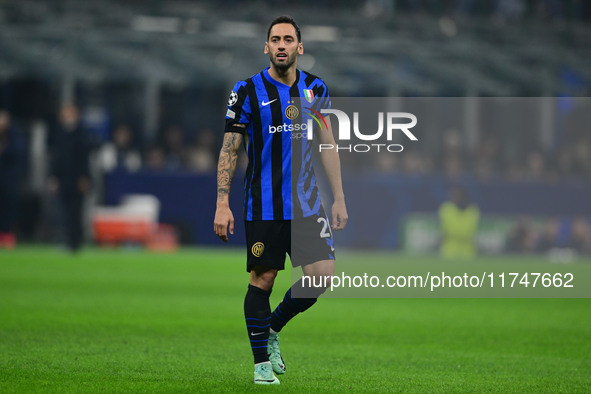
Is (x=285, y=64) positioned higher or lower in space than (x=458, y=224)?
higher

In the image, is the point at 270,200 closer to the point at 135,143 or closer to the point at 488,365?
the point at 488,365

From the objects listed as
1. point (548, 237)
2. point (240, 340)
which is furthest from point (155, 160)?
point (240, 340)

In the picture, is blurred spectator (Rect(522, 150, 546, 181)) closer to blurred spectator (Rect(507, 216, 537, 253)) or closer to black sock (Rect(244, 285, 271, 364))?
blurred spectator (Rect(507, 216, 537, 253))

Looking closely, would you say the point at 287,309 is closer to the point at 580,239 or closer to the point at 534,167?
the point at 580,239

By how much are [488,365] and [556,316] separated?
3.94 meters

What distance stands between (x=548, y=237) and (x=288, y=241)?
48.6ft

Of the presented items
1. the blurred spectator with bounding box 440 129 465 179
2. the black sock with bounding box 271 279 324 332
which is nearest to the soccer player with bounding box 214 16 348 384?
the black sock with bounding box 271 279 324 332

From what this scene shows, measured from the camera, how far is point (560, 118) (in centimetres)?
2139

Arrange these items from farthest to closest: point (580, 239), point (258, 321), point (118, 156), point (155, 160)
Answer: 1. point (155, 160)
2. point (118, 156)
3. point (580, 239)
4. point (258, 321)

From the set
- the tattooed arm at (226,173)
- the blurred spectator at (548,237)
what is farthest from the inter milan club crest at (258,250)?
the blurred spectator at (548,237)

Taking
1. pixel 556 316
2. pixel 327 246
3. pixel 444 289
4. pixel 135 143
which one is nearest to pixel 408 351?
pixel 444 289

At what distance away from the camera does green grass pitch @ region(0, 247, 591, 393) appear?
661 centimetres

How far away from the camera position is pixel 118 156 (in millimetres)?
21781

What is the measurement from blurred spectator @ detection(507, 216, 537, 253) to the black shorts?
14187 mm
